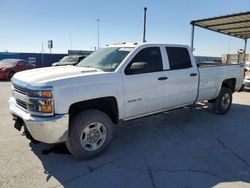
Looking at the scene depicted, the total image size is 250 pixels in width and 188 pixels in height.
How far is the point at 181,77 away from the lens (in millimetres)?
5832

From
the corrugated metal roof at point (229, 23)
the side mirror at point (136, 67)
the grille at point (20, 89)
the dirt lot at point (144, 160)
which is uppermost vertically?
the corrugated metal roof at point (229, 23)

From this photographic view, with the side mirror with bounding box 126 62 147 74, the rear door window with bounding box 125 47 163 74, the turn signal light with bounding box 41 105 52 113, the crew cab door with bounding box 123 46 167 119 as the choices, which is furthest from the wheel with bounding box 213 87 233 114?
the turn signal light with bounding box 41 105 52 113

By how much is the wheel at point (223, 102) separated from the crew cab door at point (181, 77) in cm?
150

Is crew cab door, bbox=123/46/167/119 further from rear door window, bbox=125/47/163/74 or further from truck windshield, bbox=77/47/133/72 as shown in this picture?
truck windshield, bbox=77/47/133/72

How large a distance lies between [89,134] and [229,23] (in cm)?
1361

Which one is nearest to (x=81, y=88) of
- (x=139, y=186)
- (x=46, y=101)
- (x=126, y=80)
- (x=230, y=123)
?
(x=46, y=101)

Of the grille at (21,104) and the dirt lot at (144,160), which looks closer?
the dirt lot at (144,160)

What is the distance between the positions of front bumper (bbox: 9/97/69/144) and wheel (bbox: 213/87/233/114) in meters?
5.05

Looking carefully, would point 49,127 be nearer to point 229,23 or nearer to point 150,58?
point 150,58

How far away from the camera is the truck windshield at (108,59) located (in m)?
4.86

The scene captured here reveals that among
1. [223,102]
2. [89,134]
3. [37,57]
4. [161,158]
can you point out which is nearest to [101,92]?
[89,134]

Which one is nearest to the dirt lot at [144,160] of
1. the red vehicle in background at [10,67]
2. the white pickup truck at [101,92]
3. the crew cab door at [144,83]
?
the white pickup truck at [101,92]

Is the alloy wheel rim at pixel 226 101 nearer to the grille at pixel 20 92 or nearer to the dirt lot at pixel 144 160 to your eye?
the dirt lot at pixel 144 160

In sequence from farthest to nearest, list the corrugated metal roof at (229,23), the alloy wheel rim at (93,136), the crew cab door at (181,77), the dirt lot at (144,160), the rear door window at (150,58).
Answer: the corrugated metal roof at (229,23) → the crew cab door at (181,77) → the rear door window at (150,58) → the alloy wheel rim at (93,136) → the dirt lot at (144,160)
